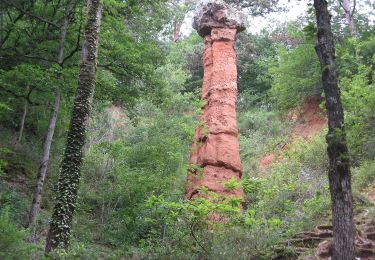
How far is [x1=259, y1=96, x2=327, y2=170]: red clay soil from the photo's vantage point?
2155cm

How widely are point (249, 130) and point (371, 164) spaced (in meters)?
11.2

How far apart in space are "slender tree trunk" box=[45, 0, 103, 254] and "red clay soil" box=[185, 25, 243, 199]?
5993 millimetres

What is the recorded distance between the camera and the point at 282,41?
31.4 m

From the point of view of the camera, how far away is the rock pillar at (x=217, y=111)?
47.3 feet

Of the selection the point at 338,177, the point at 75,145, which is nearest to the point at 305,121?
the point at 75,145

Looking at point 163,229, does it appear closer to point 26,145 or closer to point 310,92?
point 26,145

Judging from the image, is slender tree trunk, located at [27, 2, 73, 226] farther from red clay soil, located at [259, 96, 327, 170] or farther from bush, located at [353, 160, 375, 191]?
red clay soil, located at [259, 96, 327, 170]

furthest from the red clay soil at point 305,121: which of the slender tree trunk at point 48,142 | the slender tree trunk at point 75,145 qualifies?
the slender tree trunk at point 75,145

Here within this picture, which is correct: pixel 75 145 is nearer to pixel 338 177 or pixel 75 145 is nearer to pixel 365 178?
pixel 338 177

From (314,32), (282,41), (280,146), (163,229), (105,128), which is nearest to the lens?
(314,32)

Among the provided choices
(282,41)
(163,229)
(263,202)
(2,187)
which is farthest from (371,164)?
(282,41)

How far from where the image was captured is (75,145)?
8094mm

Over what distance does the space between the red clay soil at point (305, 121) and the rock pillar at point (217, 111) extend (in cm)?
594

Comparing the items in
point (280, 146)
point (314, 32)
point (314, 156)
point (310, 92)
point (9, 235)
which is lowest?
point (9, 235)
